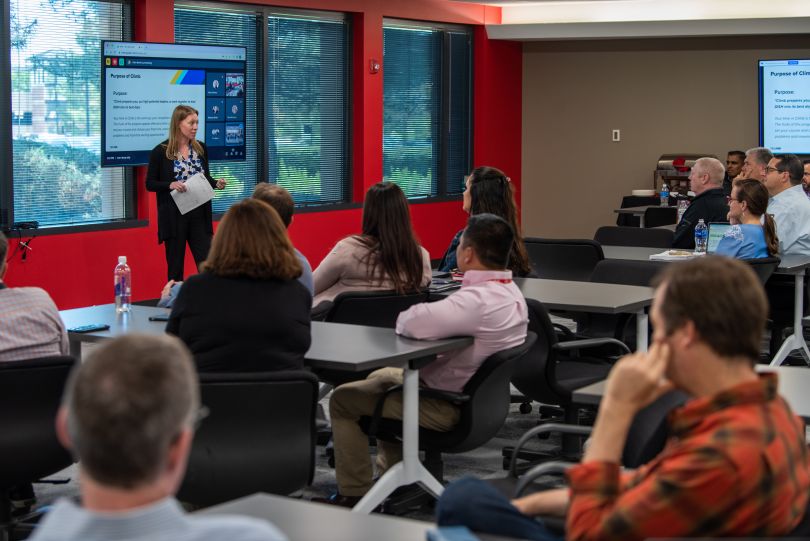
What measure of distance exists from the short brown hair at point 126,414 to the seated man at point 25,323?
7.67 ft

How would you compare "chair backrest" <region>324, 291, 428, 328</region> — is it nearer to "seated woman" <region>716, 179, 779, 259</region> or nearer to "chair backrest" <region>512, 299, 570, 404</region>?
"chair backrest" <region>512, 299, 570, 404</region>

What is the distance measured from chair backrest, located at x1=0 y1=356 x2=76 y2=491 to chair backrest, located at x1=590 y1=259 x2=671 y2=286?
310 cm

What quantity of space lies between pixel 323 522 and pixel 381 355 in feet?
5.46

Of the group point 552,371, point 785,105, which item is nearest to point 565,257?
point 552,371

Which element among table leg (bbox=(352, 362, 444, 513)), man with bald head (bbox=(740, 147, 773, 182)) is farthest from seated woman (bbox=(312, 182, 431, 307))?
man with bald head (bbox=(740, 147, 773, 182))

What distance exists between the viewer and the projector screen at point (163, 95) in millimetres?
8273

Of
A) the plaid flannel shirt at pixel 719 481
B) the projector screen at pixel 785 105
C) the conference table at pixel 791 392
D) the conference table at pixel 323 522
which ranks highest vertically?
the projector screen at pixel 785 105

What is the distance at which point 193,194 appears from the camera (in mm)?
8375

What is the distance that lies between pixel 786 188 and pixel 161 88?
433 cm

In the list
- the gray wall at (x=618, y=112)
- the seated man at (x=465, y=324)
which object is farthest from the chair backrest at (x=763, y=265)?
the gray wall at (x=618, y=112)

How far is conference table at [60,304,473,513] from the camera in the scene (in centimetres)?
385

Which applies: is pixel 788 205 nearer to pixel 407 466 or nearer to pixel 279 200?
pixel 279 200

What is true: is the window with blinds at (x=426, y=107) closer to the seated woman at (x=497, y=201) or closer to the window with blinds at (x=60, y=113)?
the window with blinds at (x=60, y=113)

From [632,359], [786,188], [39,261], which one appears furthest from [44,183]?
[632,359]
